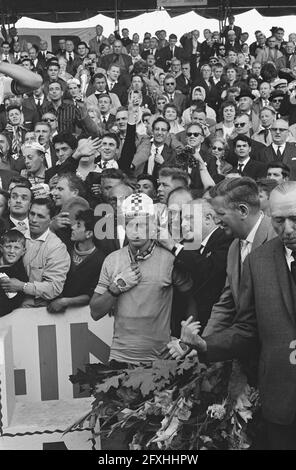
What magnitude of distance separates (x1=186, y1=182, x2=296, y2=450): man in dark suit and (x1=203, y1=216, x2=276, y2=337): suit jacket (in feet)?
1.05

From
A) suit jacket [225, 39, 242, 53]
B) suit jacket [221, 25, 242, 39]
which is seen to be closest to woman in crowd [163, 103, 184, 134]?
suit jacket [225, 39, 242, 53]

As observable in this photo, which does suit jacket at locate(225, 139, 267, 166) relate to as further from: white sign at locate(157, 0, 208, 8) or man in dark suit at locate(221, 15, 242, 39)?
white sign at locate(157, 0, 208, 8)

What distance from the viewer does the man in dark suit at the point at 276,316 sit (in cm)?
310

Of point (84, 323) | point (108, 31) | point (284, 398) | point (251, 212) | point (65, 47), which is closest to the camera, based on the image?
point (284, 398)

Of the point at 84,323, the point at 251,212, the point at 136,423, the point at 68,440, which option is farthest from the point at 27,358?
the point at 251,212

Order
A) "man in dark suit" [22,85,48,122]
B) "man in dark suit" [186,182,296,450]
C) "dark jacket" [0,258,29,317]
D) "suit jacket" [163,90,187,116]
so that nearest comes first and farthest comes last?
"man in dark suit" [186,182,296,450] → "dark jacket" [0,258,29,317] → "man in dark suit" [22,85,48,122] → "suit jacket" [163,90,187,116]

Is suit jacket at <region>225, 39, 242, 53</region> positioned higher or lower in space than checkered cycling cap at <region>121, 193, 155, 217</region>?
higher

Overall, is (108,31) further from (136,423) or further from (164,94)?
(136,423)

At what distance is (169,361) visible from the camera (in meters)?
3.77

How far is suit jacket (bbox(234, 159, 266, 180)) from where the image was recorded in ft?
19.2

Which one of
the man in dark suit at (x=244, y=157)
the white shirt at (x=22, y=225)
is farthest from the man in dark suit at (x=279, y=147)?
the white shirt at (x=22, y=225)
